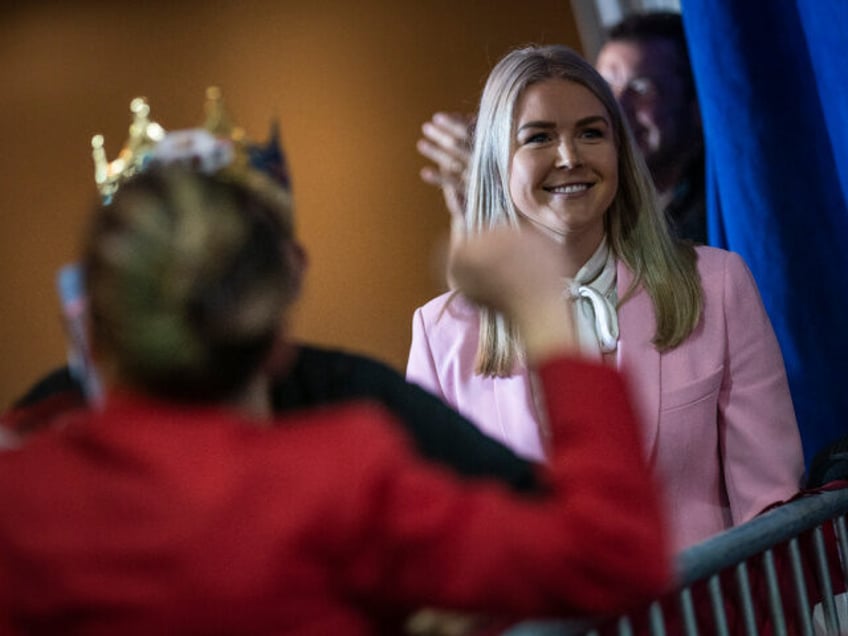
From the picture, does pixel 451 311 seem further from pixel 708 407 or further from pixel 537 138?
pixel 708 407

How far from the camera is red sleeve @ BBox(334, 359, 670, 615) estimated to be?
703 millimetres

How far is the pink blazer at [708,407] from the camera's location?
5.10 ft

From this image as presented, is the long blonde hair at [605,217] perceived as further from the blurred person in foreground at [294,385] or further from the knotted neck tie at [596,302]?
the blurred person in foreground at [294,385]

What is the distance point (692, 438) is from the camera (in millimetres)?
1563

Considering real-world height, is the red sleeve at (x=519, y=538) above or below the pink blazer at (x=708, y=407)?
above

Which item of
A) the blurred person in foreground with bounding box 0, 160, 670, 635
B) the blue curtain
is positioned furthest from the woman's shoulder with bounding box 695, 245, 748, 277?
the blurred person in foreground with bounding box 0, 160, 670, 635

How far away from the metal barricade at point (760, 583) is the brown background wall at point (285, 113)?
2.14 m

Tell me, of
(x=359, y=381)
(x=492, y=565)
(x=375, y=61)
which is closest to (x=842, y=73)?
(x=359, y=381)

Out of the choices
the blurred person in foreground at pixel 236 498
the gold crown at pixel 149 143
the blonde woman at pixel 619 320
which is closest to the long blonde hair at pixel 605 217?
the blonde woman at pixel 619 320

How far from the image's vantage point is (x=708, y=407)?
5.17ft

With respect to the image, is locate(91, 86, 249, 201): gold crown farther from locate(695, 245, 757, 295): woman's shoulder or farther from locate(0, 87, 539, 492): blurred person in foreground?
locate(695, 245, 757, 295): woman's shoulder

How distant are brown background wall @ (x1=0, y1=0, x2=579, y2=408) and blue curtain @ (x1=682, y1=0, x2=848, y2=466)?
1376 millimetres

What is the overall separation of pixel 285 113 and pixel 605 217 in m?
2.05

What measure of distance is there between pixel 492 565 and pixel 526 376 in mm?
912
